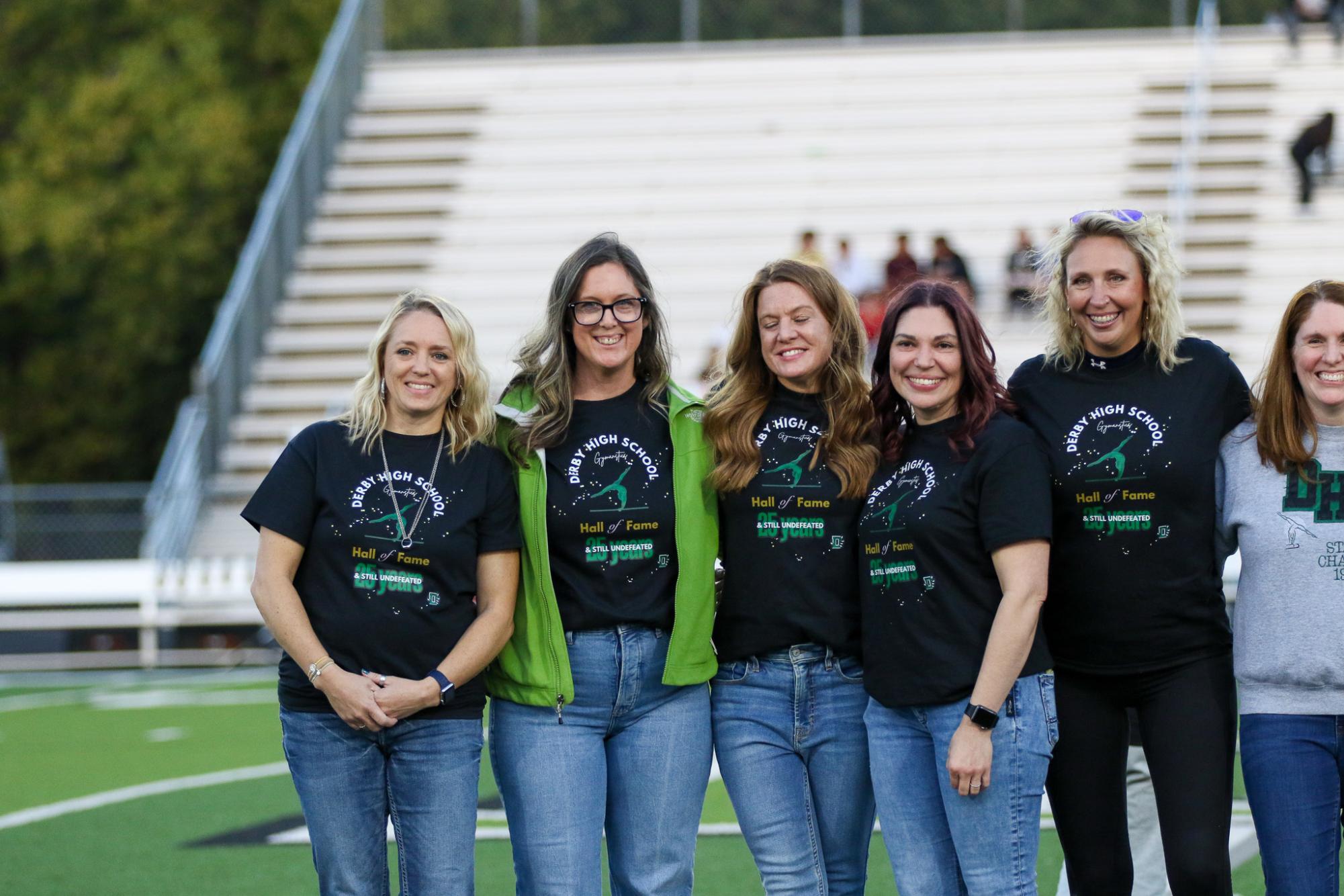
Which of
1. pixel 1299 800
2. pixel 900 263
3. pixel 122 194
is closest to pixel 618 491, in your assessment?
pixel 1299 800

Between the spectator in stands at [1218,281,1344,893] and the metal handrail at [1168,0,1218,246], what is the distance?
14707 millimetres

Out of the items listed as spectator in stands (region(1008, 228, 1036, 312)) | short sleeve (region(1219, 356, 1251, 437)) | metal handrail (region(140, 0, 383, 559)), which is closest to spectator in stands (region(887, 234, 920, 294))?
spectator in stands (region(1008, 228, 1036, 312))

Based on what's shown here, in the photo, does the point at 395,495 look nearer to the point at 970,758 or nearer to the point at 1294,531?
the point at 970,758

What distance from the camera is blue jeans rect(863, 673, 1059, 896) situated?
3.84m

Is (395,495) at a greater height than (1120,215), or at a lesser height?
lesser

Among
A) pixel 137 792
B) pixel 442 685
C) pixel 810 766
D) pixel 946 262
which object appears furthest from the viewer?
pixel 946 262

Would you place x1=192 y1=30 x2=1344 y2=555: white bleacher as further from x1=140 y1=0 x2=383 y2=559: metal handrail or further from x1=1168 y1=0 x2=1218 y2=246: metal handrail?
x1=140 y1=0 x2=383 y2=559: metal handrail

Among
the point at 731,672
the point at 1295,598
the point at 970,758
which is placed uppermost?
the point at 1295,598

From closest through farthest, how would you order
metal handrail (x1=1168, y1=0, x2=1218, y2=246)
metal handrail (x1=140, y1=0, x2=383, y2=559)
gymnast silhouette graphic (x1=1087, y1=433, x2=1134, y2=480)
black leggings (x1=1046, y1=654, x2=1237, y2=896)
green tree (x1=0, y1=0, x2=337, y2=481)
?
black leggings (x1=1046, y1=654, x2=1237, y2=896) < gymnast silhouette graphic (x1=1087, y1=433, x2=1134, y2=480) < metal handrail (x1=140, y1=0, x2=383, y2=559) < metal handrail (x1=1168, y1=0, x2=1218, y2=246) < green tree (x1=0, y1=0, x2=337, y2=481)

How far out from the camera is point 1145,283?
167 inches

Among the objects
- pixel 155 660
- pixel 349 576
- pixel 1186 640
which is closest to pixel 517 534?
pixel 349 576

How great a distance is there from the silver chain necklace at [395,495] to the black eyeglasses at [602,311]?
484 mm

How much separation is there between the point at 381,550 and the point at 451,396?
47cm

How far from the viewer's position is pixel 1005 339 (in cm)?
1702
